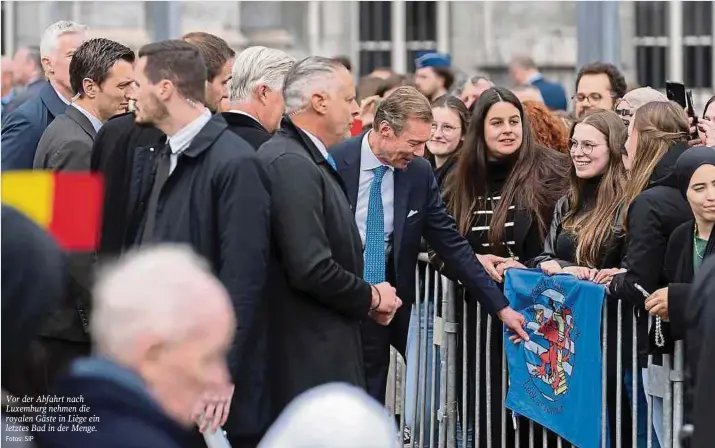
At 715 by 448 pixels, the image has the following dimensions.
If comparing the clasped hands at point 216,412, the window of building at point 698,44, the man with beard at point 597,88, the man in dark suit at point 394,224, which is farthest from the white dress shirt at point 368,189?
the window of building at point 698,44

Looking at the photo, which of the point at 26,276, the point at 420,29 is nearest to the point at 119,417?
the point at 26,276

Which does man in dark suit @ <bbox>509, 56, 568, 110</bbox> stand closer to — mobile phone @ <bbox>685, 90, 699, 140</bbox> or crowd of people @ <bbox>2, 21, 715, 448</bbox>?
crowd of people @ <bbox>2, 21, 715, 448</bbox>

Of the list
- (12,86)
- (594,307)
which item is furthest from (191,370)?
(12,86)

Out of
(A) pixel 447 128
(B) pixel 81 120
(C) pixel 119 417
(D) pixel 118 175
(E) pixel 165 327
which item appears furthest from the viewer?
(A) pixel 447 128

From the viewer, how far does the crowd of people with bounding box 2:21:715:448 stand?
3402 millimetres

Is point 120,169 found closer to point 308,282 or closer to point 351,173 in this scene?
point 308,282

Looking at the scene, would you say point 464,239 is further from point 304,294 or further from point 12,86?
point 12,86

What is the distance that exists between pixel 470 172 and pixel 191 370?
171 inches

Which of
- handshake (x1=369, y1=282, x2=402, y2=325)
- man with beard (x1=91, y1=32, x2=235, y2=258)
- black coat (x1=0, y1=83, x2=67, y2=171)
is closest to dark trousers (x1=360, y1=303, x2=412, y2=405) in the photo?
handshake (x1=369, y1=282, x2=402, y2=325)

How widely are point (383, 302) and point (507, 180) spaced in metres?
2.13

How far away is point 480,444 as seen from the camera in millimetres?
7148

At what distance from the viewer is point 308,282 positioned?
17.2 ft

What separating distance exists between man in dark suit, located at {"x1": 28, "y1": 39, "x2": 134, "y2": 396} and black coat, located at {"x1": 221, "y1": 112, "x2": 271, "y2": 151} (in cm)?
65

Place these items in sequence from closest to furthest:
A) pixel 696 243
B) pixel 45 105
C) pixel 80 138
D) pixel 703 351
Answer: pixel 703 351 < pixel 696 243 < pixel 80 138 < pixel 45 105
